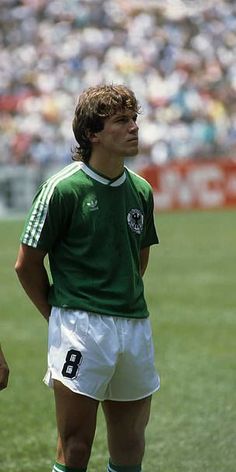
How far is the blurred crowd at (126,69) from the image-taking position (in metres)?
25.1

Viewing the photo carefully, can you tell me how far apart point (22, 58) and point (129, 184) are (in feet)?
79.0

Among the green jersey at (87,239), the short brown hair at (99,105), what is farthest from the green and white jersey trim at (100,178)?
the short brown hair at (99,105)

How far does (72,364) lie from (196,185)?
1904 cm

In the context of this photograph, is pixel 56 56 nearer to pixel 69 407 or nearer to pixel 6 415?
pixel 6 415

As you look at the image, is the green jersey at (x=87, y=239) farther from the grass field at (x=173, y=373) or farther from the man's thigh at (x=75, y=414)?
the grass field at (x=173, y=373)

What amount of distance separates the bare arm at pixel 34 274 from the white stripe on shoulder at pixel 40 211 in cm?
5

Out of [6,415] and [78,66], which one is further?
[78,66]

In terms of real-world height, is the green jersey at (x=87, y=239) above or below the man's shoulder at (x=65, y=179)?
below

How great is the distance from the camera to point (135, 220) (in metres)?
4.62

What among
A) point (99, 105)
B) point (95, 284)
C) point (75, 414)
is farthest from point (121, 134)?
point (75, 414)

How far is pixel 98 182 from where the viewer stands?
453 centimetres

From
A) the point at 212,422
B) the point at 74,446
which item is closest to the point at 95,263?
the point at 74,446

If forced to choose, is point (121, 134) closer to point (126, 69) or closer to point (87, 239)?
point (87, 239)

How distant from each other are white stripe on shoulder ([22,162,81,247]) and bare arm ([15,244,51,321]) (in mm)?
54
